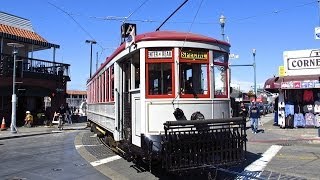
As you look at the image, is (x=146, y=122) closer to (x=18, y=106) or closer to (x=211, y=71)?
(x=211, y=71)

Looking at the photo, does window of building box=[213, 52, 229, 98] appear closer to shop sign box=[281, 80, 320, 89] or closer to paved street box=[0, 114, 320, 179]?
paved street box=[0, 114, 320, 179]

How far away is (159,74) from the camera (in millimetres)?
9031

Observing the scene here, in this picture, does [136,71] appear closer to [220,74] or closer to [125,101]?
[125,101]

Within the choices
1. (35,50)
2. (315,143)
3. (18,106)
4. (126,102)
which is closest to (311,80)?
(315,143)

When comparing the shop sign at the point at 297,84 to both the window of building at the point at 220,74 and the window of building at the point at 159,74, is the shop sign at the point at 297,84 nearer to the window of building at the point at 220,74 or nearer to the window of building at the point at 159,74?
the window of building at the point at 220,74

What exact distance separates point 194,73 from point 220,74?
0.71m

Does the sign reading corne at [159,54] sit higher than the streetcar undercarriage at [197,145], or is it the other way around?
the sign reading corne at [159,54]

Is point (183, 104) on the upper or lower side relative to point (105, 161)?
upper

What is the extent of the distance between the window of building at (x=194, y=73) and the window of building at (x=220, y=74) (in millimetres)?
236

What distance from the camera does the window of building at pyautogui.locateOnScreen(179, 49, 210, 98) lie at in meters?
9.04

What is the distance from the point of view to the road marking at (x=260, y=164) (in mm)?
9552

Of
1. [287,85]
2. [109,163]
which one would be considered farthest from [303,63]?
[109,163]

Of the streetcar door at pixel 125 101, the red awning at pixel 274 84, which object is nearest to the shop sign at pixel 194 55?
the streetcar door at pixel 125 101

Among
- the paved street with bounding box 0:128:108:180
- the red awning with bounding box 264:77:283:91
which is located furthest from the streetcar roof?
the red awning with bounding box 264:77:283:91
